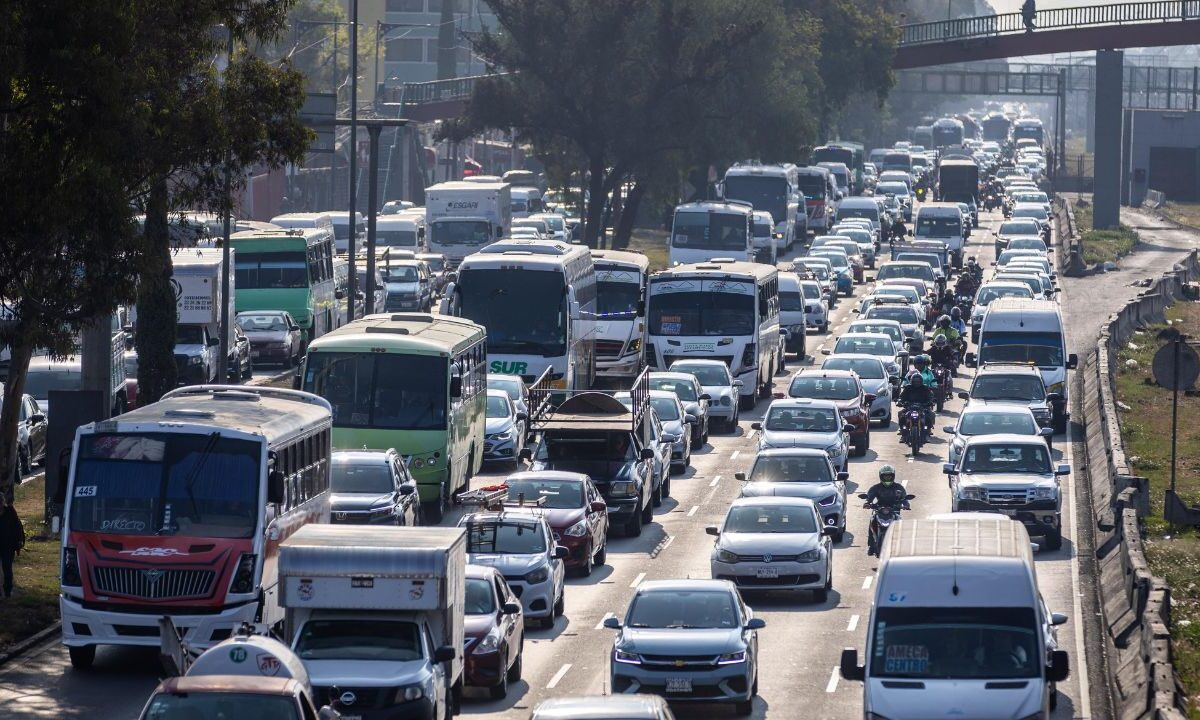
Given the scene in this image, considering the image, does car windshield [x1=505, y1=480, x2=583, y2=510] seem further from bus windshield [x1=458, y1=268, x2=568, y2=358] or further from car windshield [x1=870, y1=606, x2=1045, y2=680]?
bus windshield [x1=458, y1=268, x2=568, y2=358]

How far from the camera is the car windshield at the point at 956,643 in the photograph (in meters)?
19.0

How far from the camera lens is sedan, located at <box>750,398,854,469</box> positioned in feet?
127

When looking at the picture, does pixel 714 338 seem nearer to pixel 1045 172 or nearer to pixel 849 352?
pixel 849 352

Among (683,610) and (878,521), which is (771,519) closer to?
(878,521)

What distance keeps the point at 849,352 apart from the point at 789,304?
8178mm

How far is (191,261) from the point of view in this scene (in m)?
50.5

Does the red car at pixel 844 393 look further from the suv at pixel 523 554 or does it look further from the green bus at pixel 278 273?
the green bus at pixel 278 273

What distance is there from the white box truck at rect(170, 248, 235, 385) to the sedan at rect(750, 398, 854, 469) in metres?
15.3

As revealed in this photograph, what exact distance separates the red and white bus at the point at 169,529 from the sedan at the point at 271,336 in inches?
1298

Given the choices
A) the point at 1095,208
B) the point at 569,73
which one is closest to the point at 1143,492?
the point at 569,73

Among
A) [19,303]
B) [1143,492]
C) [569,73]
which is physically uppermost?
[569,73]

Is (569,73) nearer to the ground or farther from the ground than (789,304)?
farther from the ground

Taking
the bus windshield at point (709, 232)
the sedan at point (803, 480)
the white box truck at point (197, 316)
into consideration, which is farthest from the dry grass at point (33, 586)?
the bus windshield at point (709, 232)

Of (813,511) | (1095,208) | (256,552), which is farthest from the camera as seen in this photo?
(1095,208)
